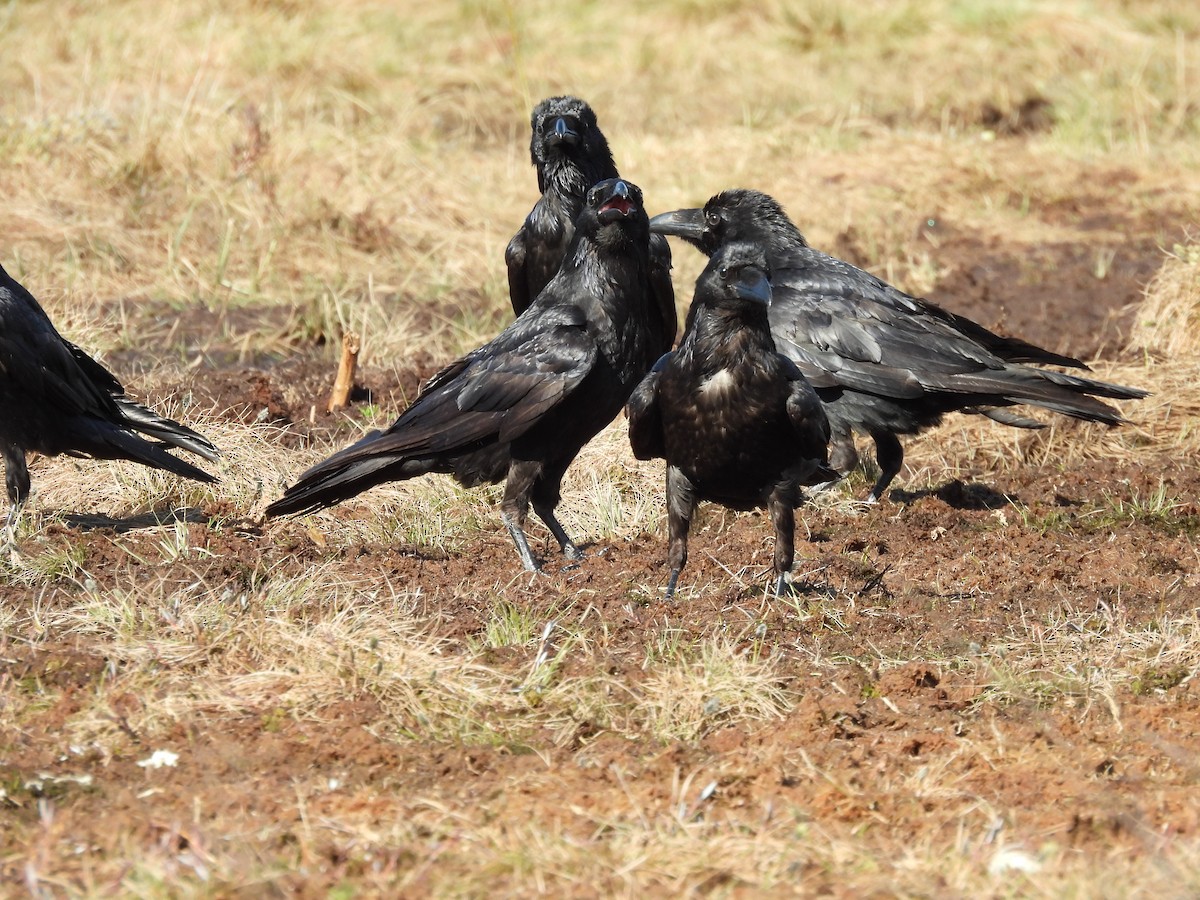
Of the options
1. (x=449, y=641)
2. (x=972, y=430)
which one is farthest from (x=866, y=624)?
(x=972, y=430)

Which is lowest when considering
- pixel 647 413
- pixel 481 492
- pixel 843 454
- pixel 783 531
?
pixel 481 492

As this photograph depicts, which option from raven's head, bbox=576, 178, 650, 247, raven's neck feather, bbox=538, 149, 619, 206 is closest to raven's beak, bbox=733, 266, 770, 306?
raven's head, bbox=576, 178, 650, 247

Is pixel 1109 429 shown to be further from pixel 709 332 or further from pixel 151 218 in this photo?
pixel 151 218

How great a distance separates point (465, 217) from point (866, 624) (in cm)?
594

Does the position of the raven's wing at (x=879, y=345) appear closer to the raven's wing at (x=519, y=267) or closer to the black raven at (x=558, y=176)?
the black raven at (x=558, y=176)

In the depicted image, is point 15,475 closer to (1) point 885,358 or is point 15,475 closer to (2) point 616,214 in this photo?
(2) point 616,214

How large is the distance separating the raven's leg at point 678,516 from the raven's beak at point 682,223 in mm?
2215

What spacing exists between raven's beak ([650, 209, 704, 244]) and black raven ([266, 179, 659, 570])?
1.16m

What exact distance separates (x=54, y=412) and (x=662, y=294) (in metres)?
2.43

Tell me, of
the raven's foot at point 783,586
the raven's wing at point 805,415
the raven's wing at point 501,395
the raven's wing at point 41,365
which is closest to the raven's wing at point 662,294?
the raven's wing at point 501,395

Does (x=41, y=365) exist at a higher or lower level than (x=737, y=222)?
lower

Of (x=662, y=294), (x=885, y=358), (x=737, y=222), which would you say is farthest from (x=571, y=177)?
(x=885, y=358)

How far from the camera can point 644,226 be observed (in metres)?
5.97

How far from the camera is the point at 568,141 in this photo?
6.83 meters
